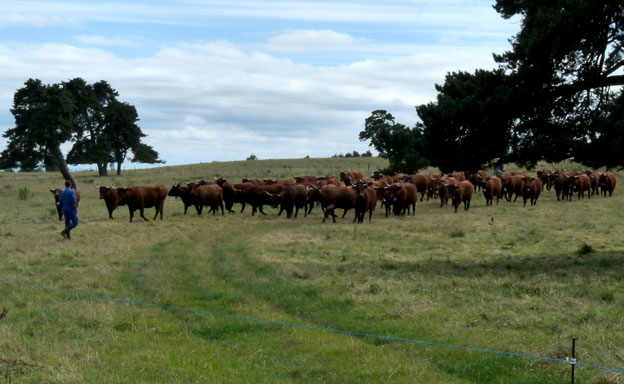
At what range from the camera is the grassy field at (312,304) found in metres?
6.90

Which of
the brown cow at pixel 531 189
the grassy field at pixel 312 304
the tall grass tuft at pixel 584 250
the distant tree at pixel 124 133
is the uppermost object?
the distant tree at pixel 124 133

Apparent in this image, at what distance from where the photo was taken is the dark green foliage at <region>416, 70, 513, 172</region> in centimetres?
1329

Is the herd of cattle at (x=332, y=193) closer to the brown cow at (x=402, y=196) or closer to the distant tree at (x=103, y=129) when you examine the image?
the brown cow at (x=402, y=196)

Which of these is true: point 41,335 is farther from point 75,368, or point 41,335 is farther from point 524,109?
point 524,109

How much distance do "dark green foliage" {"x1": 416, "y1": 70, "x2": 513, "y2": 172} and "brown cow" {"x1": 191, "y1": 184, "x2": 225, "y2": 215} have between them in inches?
607

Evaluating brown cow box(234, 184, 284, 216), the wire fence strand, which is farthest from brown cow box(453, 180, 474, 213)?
the wire fence strand

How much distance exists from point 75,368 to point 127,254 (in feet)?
30.5

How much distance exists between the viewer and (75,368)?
258 inches

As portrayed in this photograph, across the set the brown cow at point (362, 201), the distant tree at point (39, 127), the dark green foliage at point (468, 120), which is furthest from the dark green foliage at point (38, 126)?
the dark green foliage at point (468, 120)

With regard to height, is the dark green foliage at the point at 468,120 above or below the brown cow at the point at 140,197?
above

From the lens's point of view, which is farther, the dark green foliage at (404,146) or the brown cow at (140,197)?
the brown cow at (140,197)

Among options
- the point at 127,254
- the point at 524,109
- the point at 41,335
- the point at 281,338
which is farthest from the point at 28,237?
the point at 524,109

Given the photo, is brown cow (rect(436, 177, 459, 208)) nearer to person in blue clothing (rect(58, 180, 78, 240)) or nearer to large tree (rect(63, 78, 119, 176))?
person in blue clothing (rect(58, 180, 78, 240))

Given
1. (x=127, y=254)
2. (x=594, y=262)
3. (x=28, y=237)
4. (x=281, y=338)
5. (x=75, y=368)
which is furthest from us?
(x=28, y=237)
